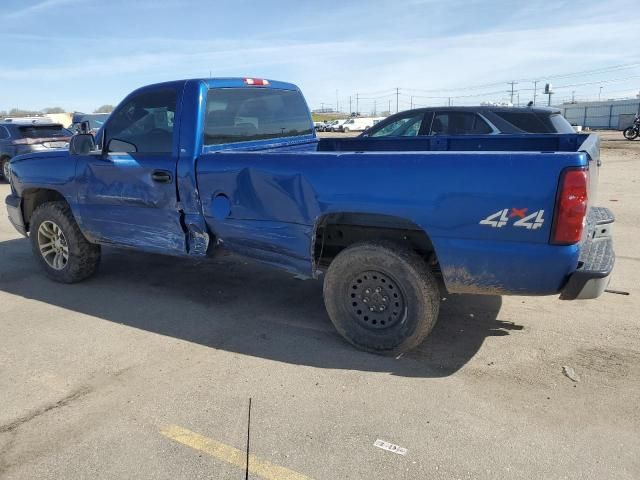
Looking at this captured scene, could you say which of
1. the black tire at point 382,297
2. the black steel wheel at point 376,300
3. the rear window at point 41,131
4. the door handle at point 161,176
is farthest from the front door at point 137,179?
the rear window at point 41,131

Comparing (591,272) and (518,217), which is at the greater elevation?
(518,217)

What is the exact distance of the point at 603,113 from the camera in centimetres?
5284

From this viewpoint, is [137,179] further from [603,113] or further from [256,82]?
[603,113]

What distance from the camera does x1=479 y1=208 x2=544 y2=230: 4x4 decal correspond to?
118 inches

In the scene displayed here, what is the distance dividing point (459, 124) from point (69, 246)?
6.21 metres

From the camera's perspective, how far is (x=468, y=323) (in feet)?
14.0

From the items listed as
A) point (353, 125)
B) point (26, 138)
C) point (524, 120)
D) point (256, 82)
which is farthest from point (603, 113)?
point (256, 82)

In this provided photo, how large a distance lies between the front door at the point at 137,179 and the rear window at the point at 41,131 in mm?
11506

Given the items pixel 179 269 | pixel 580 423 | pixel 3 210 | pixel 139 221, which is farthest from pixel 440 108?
pixel 3 210

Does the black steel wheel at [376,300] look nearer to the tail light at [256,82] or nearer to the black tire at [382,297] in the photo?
the black tire at [382,297]

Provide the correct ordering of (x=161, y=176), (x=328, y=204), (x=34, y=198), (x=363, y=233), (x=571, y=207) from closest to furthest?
(x=571, y=207) → (x=328, y=204) → (x=363, y=233) → (x=161, y=176) → (x=34, y=198)

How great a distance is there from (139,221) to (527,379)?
3439 mm

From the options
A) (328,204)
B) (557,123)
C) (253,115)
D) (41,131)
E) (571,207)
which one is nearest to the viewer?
(571,207)

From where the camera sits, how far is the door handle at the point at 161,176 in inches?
172
